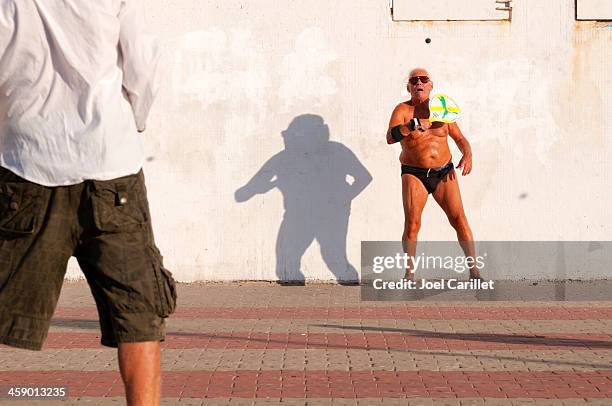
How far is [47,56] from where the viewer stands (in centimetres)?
384

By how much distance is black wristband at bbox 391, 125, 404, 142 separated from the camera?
11.3 m

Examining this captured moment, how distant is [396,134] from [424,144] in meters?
0.35

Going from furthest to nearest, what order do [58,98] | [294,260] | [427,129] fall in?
[294,260], [427,129], [58,98]

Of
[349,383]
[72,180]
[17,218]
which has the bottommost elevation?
[349,383]

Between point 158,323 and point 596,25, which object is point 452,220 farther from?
point 158,323

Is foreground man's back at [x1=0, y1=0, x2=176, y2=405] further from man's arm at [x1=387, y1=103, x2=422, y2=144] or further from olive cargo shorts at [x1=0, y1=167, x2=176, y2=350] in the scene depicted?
man's arm at [x1=387, y1=103, x2=422, y2=144]

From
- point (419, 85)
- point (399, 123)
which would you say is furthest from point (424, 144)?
point (419, 85)

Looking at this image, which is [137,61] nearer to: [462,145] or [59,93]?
[59,93]

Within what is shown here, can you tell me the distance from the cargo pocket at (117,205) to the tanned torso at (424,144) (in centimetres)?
771

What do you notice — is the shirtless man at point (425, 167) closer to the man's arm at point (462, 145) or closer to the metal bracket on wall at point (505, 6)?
the man's arm at point (462, 145)

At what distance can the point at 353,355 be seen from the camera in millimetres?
7598

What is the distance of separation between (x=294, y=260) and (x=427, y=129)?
201cm

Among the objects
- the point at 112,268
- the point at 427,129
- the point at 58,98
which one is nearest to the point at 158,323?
the point at 112,268

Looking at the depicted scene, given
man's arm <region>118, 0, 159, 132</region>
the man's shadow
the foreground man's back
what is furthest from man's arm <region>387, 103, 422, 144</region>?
the foreground man's back
